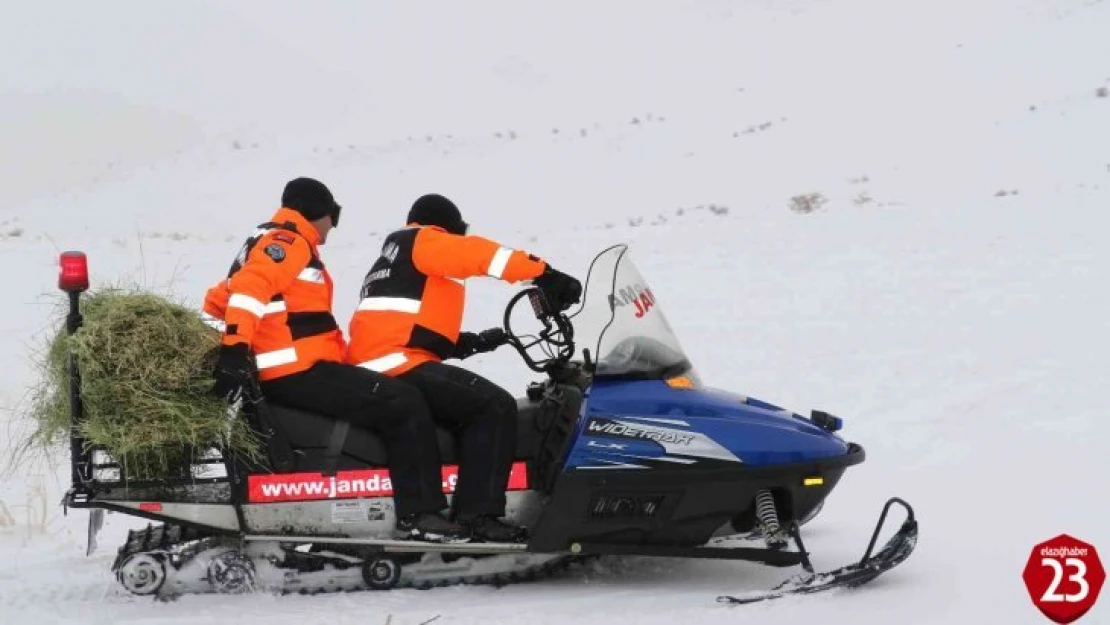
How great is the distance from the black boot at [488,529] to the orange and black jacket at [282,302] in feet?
2.88

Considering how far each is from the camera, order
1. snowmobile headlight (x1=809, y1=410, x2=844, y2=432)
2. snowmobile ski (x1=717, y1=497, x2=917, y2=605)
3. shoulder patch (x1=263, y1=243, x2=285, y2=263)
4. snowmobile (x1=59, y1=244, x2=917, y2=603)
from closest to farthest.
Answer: snowmobile ski (x1=717, y1=497, x2=917, y2=605), shoulder patch (x1=263, y1=243, x2=285, y2=263), snowmobile (x1=59, y1=244, x2=917, y2=603), snowmobile headlight (x1=809, y1=410, x2=844, y2=432)

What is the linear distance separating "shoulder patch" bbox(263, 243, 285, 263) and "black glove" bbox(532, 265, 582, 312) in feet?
3.33

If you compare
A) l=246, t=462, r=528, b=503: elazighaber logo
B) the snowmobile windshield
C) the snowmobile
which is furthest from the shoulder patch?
the snowmobile windshield

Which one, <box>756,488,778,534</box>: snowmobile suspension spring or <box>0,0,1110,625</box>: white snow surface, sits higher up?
<box>0,0,1110,625</box>: white snow surface

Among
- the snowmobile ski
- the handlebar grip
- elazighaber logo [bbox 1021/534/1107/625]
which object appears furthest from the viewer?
the handlebar grip

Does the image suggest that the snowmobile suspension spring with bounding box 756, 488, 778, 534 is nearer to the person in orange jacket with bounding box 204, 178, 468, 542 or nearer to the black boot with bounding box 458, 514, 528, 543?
the black boot with bounding box 458, 514, 528, 543

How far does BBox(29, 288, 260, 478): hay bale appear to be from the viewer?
16.8ft

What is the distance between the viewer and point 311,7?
41.5m

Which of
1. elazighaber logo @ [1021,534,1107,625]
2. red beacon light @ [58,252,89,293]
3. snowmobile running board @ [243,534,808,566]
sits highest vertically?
red beacon light @ [58,252,89,293]

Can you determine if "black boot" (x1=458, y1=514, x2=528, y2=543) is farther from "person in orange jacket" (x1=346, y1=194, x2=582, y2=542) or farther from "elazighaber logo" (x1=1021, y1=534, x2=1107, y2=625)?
"elazighaber logo" (x1=1021, y1=534, x2=1107, y2=625)

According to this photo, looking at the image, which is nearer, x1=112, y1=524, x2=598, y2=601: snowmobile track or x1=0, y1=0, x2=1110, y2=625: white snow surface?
x1=112, y1=524, x2=598, y2=601: snowmobile track

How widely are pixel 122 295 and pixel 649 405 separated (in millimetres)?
2133

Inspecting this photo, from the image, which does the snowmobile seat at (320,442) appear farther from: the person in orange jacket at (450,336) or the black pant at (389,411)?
the person in orange jacket at (450,336)

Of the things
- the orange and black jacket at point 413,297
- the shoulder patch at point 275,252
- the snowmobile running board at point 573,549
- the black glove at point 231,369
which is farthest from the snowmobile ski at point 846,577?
the shoulder patch at point 275,252
